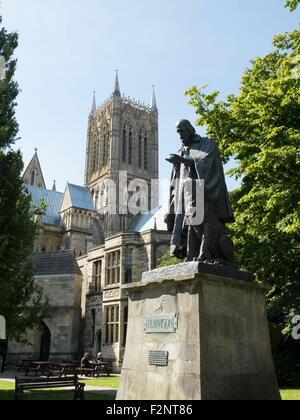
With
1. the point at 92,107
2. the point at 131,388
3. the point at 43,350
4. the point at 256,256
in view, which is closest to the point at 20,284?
the point at 256,256

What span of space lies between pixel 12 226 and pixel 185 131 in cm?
761

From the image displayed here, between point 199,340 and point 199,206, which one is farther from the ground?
point 199,206

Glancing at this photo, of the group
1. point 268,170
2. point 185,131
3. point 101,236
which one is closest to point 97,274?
point 268,170

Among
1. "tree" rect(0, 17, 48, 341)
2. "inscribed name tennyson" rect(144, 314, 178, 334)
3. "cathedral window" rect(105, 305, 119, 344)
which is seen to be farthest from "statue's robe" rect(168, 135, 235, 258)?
"cathedral window" rect(105, 305, 119, 344)

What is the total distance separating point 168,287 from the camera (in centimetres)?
565

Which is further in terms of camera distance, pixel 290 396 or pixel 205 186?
pixel 290 396

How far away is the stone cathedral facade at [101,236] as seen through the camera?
2628cm

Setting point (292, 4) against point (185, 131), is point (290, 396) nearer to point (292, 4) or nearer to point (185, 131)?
point (185, 131)

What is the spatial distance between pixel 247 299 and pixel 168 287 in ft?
3.78

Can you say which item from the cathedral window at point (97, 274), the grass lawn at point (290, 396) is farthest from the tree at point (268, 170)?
the cathedral window at point (97, 274)

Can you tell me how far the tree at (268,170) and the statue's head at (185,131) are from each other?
4.26 meters

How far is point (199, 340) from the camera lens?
4.96 m

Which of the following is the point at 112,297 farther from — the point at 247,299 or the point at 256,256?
the point at 247,299
